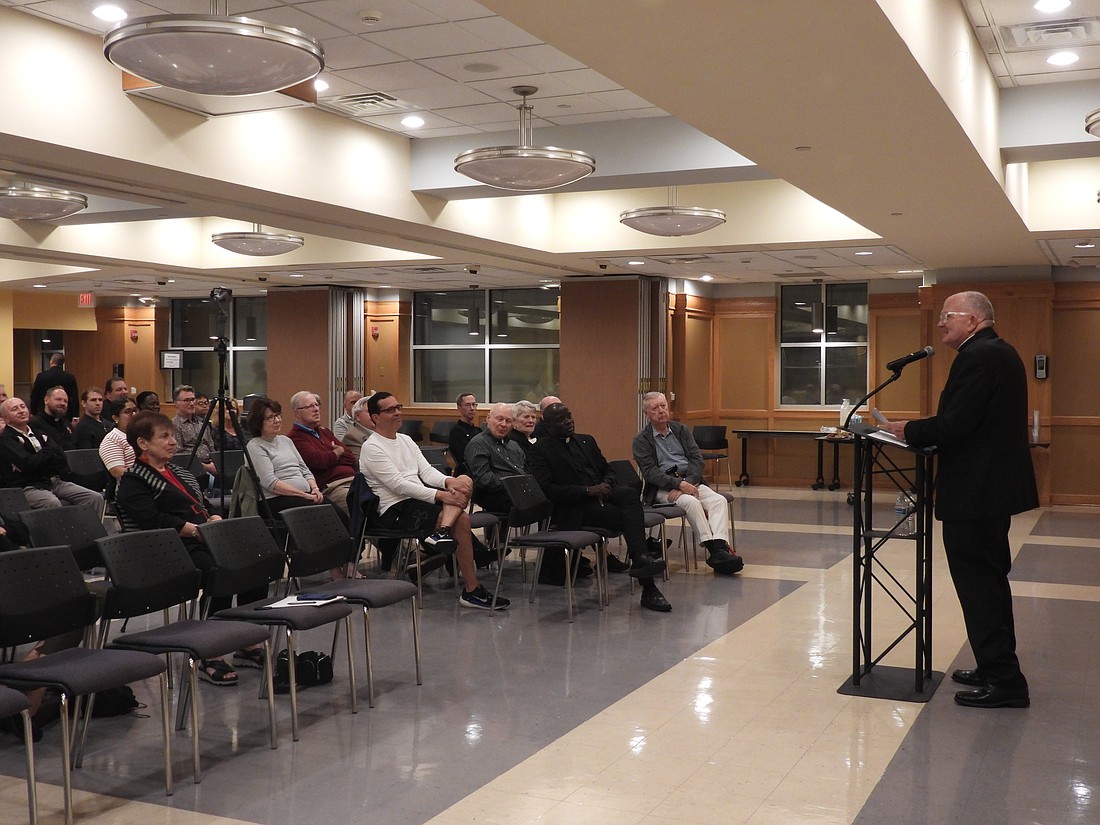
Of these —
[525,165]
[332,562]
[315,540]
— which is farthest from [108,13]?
[332,562]

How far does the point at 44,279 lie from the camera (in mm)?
15133

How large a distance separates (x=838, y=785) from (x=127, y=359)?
62.7ft

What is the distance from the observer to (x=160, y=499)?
527 centimetres

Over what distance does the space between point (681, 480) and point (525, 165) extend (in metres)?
2.96

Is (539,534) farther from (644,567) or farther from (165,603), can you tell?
(165,603)

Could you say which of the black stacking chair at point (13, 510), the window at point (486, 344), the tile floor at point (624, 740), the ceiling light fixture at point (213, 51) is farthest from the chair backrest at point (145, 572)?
the window at point (486, 344)

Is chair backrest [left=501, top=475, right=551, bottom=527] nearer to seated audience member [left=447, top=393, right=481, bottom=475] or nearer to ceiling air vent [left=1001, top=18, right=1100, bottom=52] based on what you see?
seated audience member [left=447, top=393, right=481, bottom=475]

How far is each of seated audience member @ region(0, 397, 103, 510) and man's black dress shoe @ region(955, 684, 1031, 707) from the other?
593 cm

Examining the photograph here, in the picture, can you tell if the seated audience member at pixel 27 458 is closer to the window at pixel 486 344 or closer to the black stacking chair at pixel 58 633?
the black stacking chair at pixel 58 633

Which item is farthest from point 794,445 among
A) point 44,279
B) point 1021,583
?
point 44,279

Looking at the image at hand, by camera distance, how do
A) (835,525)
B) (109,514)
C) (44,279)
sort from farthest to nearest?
1. (44,279)
2. (835,525)
3. (109,514)

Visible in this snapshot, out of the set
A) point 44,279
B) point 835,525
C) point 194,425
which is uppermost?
point 44,279

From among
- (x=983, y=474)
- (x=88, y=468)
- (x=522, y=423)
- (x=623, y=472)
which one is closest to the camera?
(x=983, y=474)

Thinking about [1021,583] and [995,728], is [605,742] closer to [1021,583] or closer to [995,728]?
[995,728]
